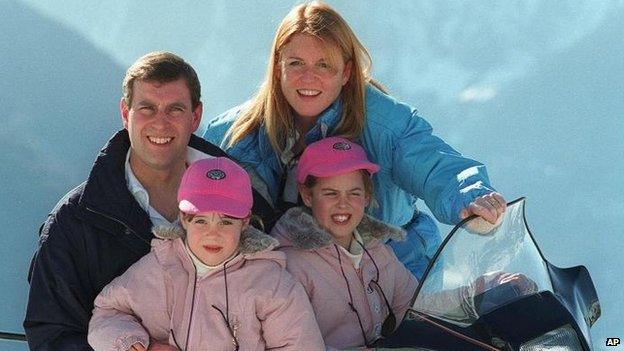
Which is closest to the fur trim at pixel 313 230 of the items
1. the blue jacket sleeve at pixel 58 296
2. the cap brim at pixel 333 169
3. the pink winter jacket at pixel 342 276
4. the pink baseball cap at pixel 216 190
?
the pink winter jacket at pixel 342 276

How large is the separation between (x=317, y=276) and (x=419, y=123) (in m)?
0.84

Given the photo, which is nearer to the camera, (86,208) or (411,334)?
(411,334)

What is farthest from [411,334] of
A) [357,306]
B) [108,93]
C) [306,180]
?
[108,93]

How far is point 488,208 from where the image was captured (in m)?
3.23

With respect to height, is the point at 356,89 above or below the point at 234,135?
above

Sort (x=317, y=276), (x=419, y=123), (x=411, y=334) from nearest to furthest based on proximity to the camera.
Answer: (x=411, y=334) < (x=317, y=276) < (x=419, y=123)

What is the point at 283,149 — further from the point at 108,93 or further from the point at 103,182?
the point at 108,93

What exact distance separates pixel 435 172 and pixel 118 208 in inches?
41.0

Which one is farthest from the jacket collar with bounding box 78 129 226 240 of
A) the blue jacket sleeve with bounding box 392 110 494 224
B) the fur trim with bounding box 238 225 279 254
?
the blue jacket sleeve with bounding box 392 110 494 224

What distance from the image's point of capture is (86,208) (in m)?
3.44

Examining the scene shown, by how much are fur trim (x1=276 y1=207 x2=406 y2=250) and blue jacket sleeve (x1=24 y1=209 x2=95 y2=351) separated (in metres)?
0.64

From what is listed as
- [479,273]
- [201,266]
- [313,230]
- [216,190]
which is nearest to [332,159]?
[313,230]

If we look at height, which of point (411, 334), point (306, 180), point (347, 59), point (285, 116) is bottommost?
point (411, 334)

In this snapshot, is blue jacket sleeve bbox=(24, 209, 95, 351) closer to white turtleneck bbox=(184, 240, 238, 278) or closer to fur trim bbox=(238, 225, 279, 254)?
white turtleneck bbox=(184, 240, 238, 278)
